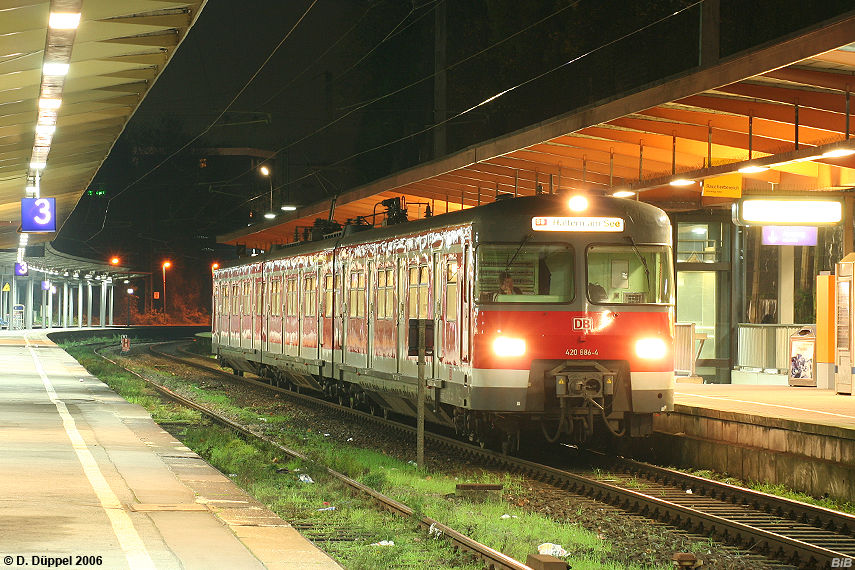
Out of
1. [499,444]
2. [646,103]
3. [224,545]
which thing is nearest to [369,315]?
[499,444]

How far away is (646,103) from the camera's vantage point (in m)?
14.5

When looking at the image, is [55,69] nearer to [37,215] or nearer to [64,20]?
[64,20]

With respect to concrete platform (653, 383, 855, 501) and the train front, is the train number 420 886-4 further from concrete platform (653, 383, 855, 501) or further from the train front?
concrete platform (653, 383, 855, 501)

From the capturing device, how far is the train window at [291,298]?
1000 inches

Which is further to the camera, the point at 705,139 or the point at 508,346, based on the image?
the point at 705,139

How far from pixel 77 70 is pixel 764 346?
523 inches

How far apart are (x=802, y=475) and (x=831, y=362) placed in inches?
294

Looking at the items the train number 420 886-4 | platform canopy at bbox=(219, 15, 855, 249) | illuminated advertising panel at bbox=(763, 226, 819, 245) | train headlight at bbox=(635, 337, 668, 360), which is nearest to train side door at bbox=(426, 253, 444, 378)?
the train number 420 886-4

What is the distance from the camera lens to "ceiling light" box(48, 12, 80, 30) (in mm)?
10906

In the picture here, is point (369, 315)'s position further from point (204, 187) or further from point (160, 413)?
point (204, 187)

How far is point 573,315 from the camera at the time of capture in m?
14.3

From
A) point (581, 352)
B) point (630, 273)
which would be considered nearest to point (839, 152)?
point (630, 273)

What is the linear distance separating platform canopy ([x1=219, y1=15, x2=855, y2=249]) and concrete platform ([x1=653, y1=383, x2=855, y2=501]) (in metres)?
2.99

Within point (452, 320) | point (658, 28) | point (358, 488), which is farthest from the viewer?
point (658, 28)
